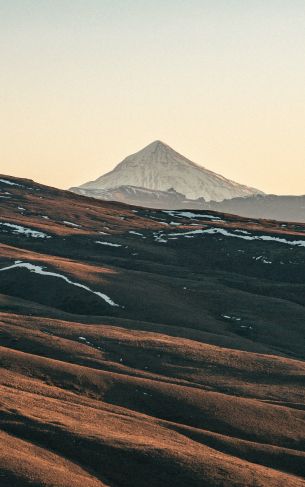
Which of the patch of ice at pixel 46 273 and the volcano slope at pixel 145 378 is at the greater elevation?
the patch of ice at pixel 46 273

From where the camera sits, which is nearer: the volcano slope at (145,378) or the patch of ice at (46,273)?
the volcano slope at (145,378)

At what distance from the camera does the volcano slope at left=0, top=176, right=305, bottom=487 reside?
300 feet

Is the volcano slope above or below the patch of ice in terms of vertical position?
below

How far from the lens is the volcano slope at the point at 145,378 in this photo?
91.4 metres

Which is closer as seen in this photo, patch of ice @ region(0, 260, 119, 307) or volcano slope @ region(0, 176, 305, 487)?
volcano slope @ region(0, 176, 305, 487)

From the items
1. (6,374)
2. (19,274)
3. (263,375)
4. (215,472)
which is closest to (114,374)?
(6,374)

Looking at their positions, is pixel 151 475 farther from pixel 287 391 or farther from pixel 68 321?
pixel 68 321

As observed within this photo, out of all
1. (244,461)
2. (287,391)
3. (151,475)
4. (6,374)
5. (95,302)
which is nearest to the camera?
(151,475)

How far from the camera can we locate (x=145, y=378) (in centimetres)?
12394

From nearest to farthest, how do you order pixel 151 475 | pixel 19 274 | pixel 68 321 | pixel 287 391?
1. pixel 151 475
2. pixel 287 391
3. pixel 68 321
4. pixel 19 274

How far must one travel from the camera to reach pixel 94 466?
295ft

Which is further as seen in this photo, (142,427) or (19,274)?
(19,274)

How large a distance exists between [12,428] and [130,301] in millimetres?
77864

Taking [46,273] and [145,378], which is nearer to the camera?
[145,378]
